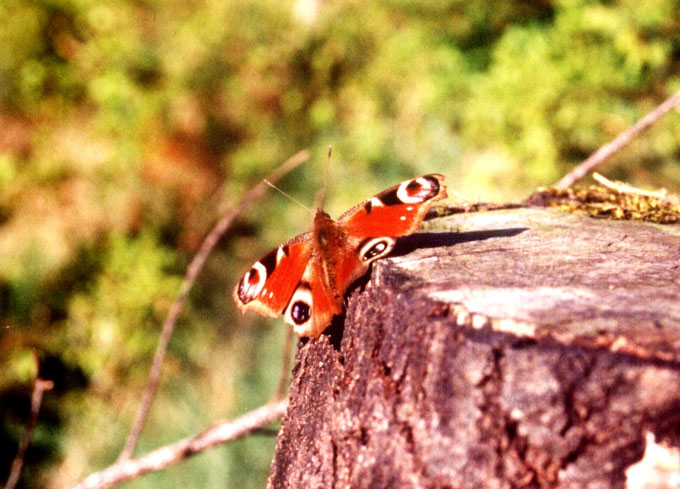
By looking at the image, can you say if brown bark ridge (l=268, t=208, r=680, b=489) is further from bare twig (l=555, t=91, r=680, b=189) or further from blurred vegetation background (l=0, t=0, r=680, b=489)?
blurred vegetation background (l=0, t=0, r=680, b=489)

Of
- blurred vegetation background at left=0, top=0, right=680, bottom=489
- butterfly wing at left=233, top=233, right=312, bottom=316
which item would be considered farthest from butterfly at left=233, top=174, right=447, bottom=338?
blurred vegetation background at left=0, top=0, right=680, bottom=489

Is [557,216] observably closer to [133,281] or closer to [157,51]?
[133,281]

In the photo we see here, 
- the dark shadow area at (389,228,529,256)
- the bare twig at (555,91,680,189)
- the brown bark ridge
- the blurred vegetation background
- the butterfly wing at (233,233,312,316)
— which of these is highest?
the blurred vegetation background

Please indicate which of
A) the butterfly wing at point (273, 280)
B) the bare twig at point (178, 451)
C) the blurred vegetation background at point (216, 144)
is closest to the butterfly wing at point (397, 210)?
the butterfly wing at point (273, 280)

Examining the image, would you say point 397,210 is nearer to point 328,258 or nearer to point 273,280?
point 328,258

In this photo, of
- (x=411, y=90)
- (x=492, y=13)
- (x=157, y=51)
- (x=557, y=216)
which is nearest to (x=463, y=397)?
(x=557, y=216)
